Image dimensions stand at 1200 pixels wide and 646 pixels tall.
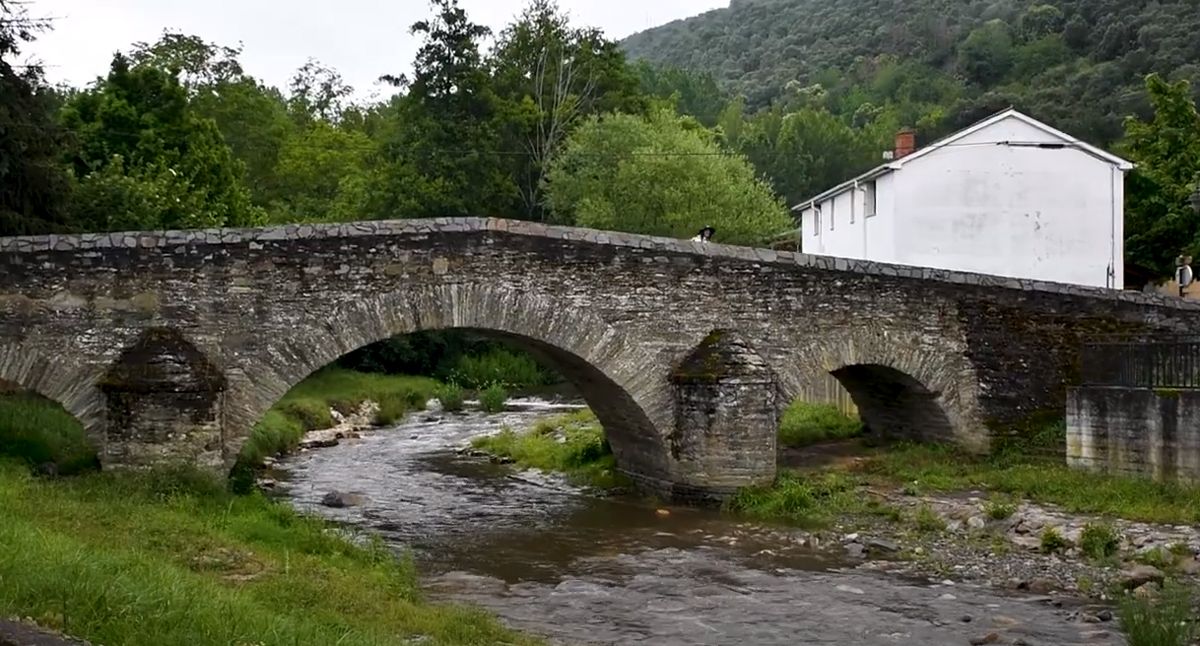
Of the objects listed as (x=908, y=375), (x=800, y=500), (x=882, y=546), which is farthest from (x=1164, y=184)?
(x=882, y=546)

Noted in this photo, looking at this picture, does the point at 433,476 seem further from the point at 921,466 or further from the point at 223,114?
the point at 223,114

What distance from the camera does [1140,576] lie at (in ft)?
36.3

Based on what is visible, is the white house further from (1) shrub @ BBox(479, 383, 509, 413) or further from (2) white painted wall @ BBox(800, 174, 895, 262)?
(1) shrub @ BBox(479, 383, 509, 413)

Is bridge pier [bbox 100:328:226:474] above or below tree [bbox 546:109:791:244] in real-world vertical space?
below

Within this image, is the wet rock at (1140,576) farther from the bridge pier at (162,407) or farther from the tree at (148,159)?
the tree at (148,159)

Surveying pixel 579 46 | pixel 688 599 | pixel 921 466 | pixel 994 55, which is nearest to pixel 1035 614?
pixel 688 599

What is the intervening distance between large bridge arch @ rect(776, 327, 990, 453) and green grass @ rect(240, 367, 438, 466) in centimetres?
911

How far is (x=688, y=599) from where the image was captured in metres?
11.3

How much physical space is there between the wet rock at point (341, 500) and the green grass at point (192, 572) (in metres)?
2.56

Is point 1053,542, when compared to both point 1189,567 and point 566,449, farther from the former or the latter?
point 566,449

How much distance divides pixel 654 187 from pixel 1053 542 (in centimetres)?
2477

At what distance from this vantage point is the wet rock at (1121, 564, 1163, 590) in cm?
1095

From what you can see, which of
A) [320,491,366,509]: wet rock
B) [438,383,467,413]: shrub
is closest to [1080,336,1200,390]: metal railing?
[320,491,366,509]: wet rock

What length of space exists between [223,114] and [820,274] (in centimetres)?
3449
